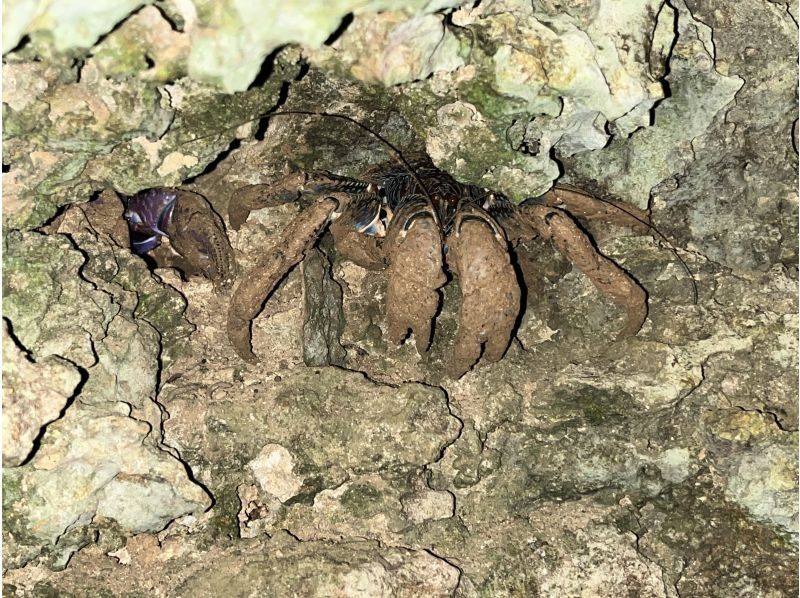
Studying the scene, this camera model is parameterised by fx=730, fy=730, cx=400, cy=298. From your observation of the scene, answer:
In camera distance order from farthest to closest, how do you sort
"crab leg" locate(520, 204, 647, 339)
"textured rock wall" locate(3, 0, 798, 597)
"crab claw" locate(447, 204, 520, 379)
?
"crab leg" locate(520, 204, 647, 339) → "crab claw" locate(447, 204, 520, 379) → "textured rock wall" locate(3, 0, 798, 597)

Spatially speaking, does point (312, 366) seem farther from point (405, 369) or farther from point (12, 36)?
point (12, 36)

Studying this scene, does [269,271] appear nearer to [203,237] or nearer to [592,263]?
[203,237]

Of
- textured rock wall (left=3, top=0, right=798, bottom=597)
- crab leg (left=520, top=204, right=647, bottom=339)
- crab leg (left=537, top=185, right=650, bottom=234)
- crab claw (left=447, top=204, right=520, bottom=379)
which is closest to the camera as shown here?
textured rock wall (left=3, top=0, right=798, bottom=597)

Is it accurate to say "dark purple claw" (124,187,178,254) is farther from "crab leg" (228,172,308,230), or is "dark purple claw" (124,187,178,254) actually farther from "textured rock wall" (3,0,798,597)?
"crab leg" (228,172,308,230)

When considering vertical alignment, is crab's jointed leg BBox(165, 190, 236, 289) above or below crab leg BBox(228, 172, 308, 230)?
below

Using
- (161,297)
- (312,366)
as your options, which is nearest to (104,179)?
(161,297)

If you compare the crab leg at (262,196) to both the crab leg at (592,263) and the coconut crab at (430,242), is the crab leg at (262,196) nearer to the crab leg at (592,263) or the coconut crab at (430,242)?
the coconut crab at (430,242)

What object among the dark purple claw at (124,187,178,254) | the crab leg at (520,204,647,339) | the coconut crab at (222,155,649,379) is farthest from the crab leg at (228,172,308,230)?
the crab leg at (520,204,647,339)
